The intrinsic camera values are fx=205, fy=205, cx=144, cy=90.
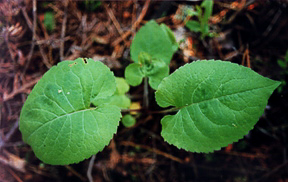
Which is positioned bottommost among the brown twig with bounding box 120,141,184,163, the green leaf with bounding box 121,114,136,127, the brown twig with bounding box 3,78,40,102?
the brown twig with bounding box 120,141,184,163

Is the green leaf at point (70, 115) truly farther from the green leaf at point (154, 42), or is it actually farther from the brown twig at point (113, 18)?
the brown twig at point (113, 18)

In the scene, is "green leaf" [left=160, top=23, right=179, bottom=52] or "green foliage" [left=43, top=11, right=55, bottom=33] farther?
"green foliage" [left=43, top=11, right=55, bottom=33]

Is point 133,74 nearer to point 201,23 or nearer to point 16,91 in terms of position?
point 201,23

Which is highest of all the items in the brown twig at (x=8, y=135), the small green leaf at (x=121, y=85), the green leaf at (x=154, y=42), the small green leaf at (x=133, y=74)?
the green leaf at (x=154, y=42)

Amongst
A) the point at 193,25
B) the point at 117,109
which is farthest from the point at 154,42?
the point at 117,109

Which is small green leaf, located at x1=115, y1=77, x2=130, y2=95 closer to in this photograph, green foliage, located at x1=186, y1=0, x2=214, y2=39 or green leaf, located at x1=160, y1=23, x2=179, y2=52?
green leaf, located at x1=160, y1=23, x2=179, y2=52

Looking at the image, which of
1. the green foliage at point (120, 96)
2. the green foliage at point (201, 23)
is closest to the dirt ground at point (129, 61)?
the green foliage at point (201, 23)

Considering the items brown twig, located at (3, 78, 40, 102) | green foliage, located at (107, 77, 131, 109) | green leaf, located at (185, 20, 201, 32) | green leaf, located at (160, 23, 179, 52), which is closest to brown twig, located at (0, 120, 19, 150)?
brown twig, located at (3, 78, 40, 102)
